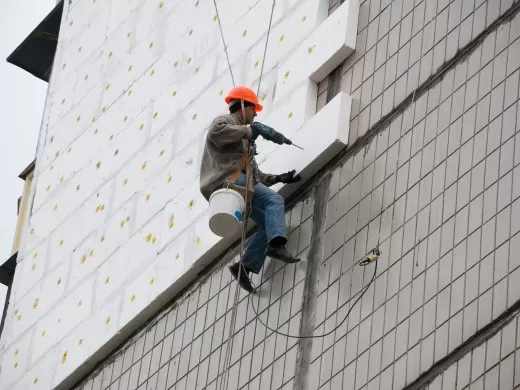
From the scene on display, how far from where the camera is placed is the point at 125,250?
1327 cm

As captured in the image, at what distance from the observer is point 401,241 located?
10.0m

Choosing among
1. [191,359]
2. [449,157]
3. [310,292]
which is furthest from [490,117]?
[191,359]

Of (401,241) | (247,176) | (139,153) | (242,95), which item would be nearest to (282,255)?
(247,176)

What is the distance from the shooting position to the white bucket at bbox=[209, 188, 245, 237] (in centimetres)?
1063

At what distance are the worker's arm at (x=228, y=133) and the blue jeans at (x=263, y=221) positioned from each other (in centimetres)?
28

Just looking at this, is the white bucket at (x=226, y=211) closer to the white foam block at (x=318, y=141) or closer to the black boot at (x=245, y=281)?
the black boot at (x=245, y=281)

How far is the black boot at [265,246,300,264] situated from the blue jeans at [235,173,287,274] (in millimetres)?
69

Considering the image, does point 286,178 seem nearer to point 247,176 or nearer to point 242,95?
point 247,176

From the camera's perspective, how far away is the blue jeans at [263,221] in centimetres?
1077

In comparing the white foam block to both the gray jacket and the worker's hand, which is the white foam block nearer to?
the gray jacket

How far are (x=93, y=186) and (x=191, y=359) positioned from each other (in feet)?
10.8

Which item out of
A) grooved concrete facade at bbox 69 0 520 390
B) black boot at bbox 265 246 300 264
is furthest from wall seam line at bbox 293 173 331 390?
black boot at bbox 265 246 300 264

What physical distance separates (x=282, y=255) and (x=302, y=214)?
1.91 ft

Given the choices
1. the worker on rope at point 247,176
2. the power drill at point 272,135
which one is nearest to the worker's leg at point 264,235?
the worker on rope at point 247,176
